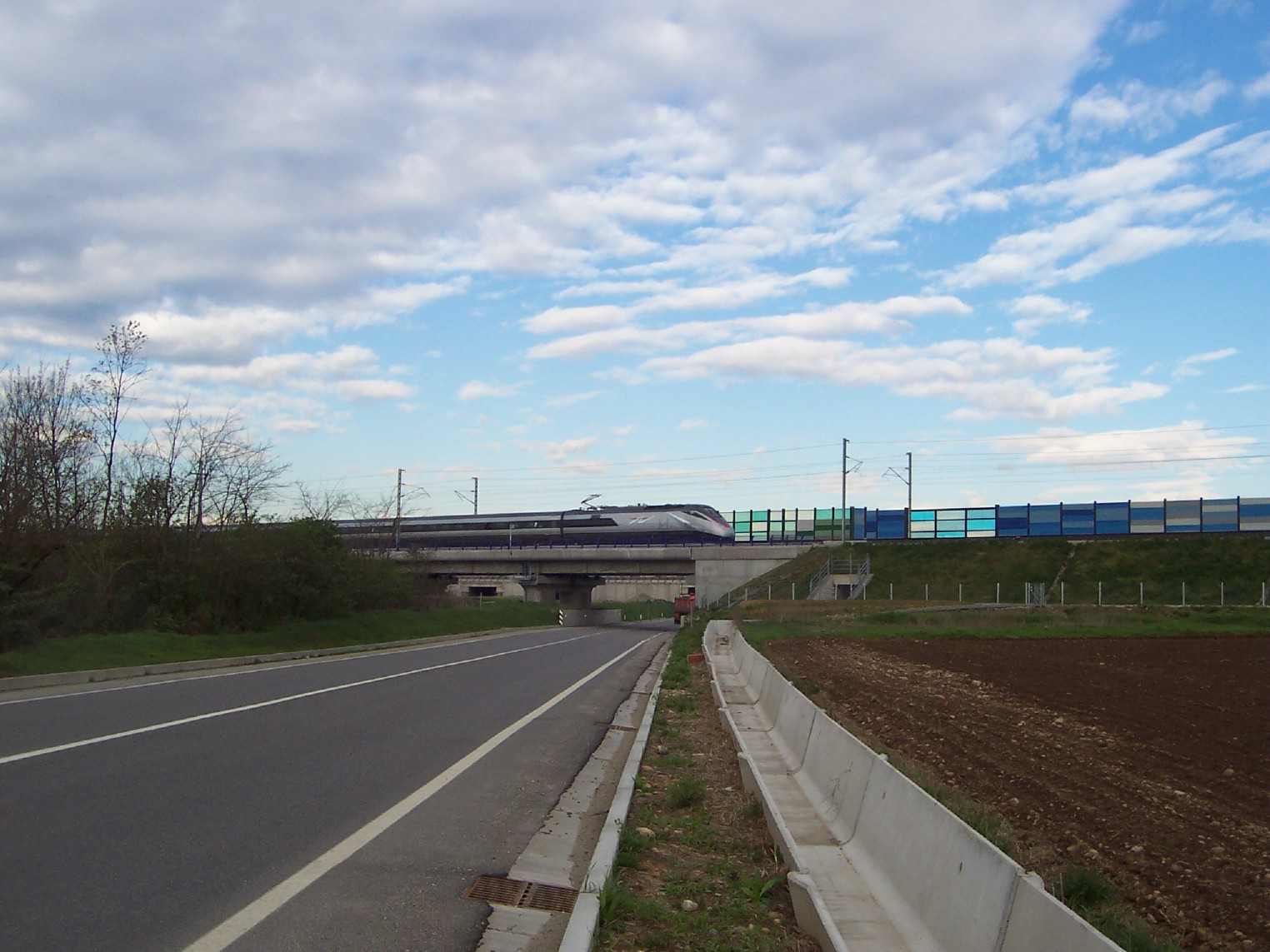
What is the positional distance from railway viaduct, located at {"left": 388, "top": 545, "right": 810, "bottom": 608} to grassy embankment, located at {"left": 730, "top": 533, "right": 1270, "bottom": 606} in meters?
1.25

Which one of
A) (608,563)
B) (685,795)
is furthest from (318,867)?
(608,563)

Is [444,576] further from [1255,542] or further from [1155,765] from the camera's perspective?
[1155,765]

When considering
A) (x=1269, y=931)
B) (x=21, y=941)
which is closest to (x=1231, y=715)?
(x=1269, y=931)

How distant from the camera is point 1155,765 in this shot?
35.1 feet

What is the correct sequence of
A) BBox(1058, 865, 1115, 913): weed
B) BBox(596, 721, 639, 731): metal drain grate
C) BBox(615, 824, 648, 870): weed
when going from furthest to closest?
BBox(596, 721, 639, 731): metal drain grate → BBox(615, 824, 648, 870): weed → BBox(1058, 865, 1115, 913): weed

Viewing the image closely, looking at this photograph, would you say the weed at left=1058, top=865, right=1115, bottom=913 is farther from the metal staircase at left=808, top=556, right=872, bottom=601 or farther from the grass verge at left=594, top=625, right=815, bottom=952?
the metal staircase at left=808, top=556, right=872, bottom=601

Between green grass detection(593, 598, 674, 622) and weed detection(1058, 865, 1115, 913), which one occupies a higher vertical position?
weed detection(1058, 865, 1115, 913)

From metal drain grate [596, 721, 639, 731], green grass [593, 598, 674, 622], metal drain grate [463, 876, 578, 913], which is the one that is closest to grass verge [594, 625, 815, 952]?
metal drain grate [463, 876, 578, 913]

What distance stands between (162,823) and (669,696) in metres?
12.6

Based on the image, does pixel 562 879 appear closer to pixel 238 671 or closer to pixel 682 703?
pixel 682 703

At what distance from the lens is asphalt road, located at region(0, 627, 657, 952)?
5617 millimetres

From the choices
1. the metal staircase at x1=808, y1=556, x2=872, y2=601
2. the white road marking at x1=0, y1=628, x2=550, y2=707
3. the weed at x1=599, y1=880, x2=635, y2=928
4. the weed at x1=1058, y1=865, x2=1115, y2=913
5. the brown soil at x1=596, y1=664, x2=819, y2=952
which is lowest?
the white road marking at x1=0, y1=628, x2=550, y2=707

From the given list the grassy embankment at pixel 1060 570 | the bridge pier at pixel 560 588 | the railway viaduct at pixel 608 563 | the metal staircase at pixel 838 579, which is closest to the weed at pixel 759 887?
the grassy embankment at pixel 1060 570

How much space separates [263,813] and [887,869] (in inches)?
189
